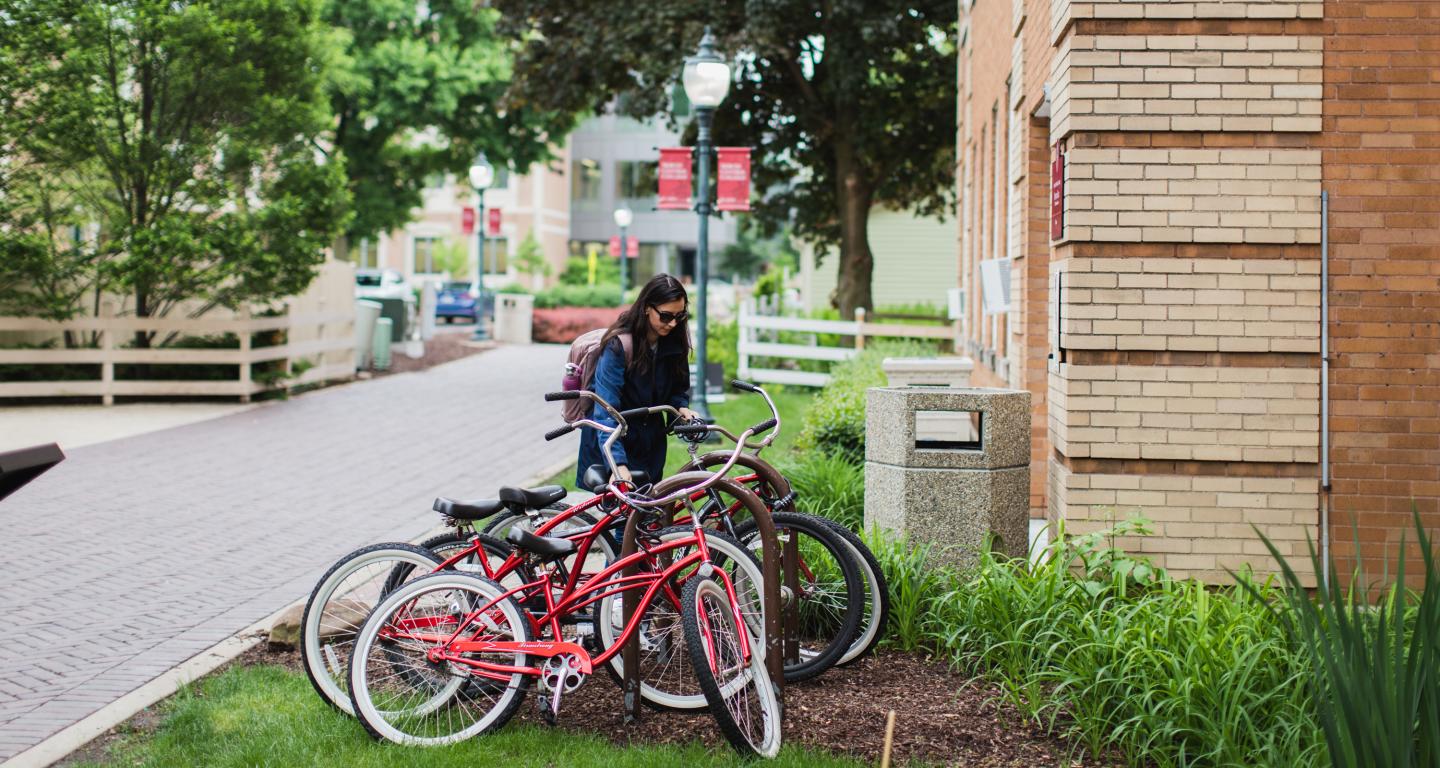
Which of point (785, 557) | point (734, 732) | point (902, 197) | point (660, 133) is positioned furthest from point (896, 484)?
point (660, 133)

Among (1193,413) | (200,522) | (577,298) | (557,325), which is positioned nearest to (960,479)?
(1193,413)

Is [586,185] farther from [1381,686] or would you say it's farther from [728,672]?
[1381,686]

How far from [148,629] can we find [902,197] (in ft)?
82.1

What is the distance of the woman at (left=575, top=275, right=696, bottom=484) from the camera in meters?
6.24

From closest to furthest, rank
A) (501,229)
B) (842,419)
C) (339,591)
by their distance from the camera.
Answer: (339,591) < (842,419) < (501,229)

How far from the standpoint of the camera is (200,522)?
10711mm

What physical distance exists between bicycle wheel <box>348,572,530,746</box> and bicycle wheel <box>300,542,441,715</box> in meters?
0.19

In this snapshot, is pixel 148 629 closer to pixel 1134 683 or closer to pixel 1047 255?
pixel 1134 683

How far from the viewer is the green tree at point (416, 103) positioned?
1428 inches

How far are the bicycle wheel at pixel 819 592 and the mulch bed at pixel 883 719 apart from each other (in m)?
0.13

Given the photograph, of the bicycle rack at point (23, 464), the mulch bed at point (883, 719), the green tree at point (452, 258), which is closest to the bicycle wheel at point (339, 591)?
the mulch bed at point (883, 719)

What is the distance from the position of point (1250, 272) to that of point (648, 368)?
2.86 metres

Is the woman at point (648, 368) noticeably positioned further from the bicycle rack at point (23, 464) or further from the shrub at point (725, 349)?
the shrub at point (725, 349)

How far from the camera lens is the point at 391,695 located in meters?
5.34
